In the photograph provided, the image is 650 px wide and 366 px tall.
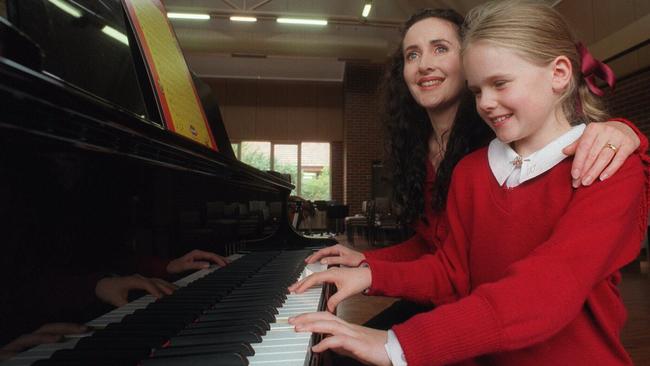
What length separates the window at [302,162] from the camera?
13070 mm

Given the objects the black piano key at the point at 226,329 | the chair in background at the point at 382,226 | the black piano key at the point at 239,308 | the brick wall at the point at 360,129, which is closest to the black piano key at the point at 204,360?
the black piano key at the point at 226,329

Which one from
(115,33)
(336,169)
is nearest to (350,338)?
(115,33)

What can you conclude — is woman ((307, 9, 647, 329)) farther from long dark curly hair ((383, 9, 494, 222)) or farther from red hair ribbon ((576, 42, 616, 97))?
red hair ribbon ((576, 42, 616, 97))

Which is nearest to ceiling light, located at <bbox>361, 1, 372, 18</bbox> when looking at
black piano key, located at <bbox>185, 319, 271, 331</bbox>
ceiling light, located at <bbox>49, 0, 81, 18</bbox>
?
ceiling light, located at <bbox>49, 0, 81, 18</bbox>

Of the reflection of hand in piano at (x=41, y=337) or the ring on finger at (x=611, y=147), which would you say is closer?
the reflection of hand in piano at (x=41, y=337)

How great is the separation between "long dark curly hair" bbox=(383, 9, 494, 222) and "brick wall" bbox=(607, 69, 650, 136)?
19.1 ft

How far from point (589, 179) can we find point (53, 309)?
0.92m

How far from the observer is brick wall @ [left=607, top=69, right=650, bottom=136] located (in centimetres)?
634

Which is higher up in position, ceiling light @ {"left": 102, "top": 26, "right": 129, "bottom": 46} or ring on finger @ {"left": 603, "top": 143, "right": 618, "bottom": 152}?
ceiling light @ {"left": 102, "top": 26, "right": 129, "bottom": 46}

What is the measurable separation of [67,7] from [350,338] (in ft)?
4.39

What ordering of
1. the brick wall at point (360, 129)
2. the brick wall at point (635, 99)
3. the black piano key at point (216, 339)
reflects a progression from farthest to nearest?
the brick wall at point (360, 129) < the brick wall at point (635, 99) < the black piano key at point (216, 339)

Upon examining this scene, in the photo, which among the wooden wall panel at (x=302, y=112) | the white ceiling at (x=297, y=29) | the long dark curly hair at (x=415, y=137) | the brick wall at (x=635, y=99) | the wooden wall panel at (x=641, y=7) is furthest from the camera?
the wooden wall panel at (x=302, y=112)

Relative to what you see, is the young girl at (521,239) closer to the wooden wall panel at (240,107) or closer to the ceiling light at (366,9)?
the ceiling light at (366,9)

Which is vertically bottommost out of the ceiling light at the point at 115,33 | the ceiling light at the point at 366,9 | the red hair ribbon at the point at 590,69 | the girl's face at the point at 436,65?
the red hair ribbon at the point at 590,69
